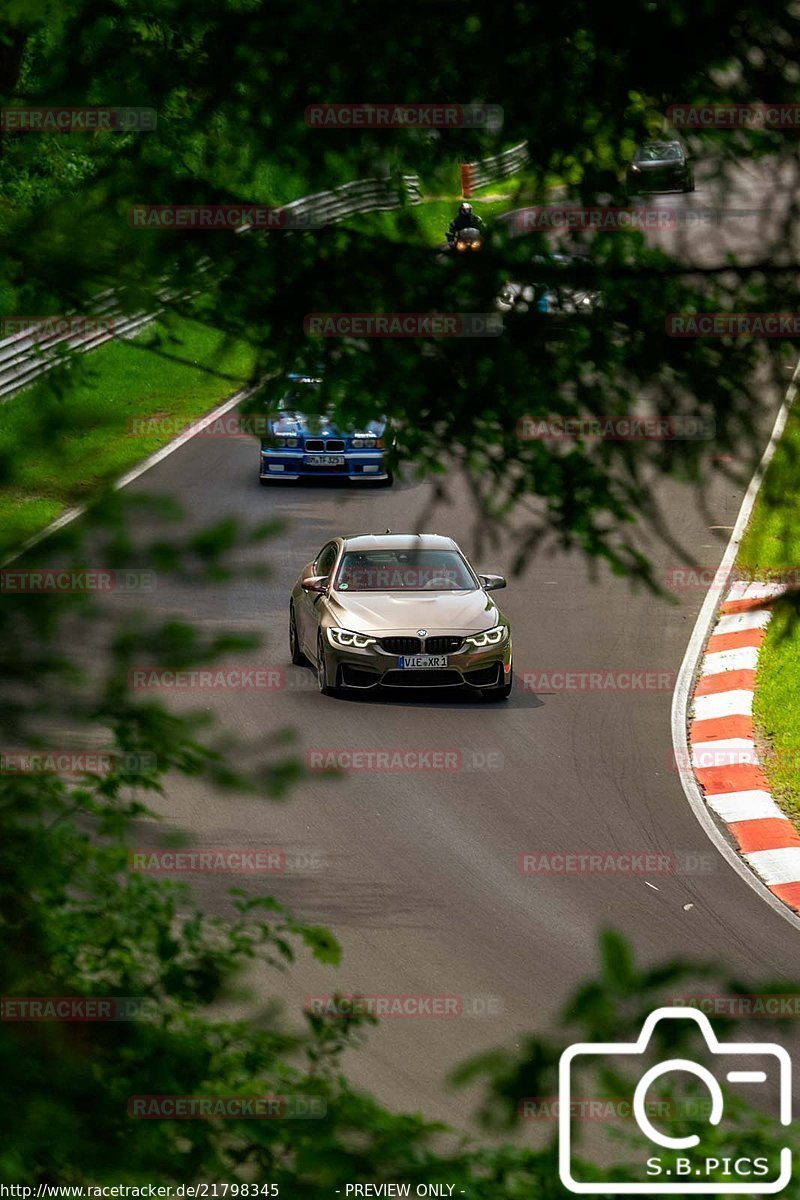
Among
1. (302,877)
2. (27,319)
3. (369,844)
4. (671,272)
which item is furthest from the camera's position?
(369,844)

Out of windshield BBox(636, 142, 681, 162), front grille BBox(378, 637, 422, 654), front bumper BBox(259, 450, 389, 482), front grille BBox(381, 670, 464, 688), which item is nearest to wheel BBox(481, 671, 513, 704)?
front grille BBox(381, 670, 464, 688)

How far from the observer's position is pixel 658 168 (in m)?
3.87

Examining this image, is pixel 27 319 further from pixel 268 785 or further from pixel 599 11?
pixel 599 11

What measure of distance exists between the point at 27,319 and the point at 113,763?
1.03 metres

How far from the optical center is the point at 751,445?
3.87 m

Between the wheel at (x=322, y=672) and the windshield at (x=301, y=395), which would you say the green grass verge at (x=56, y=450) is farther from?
the wheel at (x=322, y=672)

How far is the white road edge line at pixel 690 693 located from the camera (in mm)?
4062

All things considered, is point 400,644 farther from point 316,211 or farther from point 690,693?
point 316,211

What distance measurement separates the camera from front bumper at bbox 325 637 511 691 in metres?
15.8

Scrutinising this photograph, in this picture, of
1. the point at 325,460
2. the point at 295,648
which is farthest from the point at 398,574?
the point at 325,460

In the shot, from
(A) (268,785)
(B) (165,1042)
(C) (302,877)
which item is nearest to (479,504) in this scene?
(A) (268,785)

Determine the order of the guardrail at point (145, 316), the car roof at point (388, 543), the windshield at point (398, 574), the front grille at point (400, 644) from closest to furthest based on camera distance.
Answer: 1. the guardrail at point (145, 316)
2. the front grille at point (400, 644)
3. the windshield at point (398, 574)
4. the car roof at point (388, 543)

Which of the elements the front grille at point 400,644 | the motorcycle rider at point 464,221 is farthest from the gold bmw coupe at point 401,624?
the motorcycle rider at point 464,221

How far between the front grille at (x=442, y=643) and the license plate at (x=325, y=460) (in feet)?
28.3
